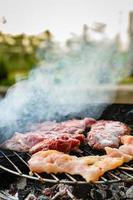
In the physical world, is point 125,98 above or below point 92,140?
below

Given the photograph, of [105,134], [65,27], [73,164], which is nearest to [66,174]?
[73,164]

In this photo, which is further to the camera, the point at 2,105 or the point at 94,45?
the point at 94,45

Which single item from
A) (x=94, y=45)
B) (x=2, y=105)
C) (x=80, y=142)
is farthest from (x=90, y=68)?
(x=94, y=45)

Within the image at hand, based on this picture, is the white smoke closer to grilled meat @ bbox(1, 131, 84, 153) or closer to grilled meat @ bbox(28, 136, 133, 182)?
grilled meat @ bbox(1, 131, 84, 153)

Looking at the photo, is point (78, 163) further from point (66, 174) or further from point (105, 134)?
point (105, 134)

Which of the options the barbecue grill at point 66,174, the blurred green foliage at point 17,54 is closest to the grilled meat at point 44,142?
the barbecue grill at point 66,174

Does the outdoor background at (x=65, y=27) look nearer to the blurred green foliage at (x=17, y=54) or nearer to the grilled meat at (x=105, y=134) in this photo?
the blurred green foliage at (x=17, y=54)

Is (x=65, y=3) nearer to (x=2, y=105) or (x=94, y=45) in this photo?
(x=94, y=45)
